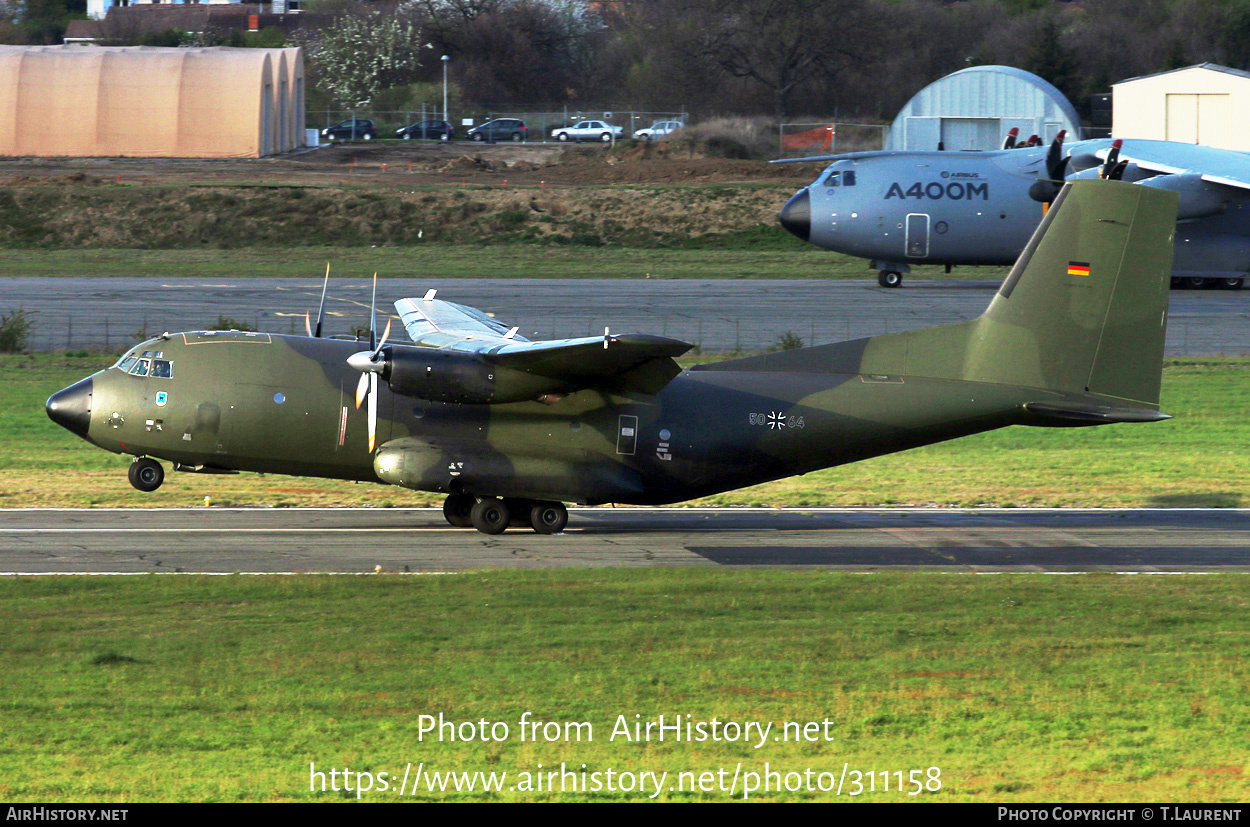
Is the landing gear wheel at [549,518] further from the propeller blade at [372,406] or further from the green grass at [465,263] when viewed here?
the green grass at [465,263]

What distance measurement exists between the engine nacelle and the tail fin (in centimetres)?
784

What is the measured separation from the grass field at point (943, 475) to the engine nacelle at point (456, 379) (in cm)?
528

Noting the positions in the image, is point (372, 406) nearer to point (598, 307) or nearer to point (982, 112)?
point (598, 307)

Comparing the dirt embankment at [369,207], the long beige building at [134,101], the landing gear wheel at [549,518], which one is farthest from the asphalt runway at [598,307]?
the long beige building at [134,101]

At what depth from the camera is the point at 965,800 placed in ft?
33.1

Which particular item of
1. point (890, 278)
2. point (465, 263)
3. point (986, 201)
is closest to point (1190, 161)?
point (986, 201)

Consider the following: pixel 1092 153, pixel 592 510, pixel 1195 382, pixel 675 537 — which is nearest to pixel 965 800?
pixel 675 537

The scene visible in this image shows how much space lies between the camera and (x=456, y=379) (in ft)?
67.5

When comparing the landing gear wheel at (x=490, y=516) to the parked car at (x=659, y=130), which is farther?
the parked car at (x=659, y=130)

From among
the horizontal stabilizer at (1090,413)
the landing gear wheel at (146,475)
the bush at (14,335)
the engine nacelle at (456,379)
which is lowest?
the landing gear wheel at (146,475)

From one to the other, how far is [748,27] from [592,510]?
91265mm

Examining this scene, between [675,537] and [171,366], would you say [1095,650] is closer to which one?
[675,537]

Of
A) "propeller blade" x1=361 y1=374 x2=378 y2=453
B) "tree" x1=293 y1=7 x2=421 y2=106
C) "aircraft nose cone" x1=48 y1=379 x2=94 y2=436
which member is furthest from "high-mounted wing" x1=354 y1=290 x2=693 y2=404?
"tree" x1=293 y1=7 x2=421 y2=106

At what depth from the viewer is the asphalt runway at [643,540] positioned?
20.3 metres
